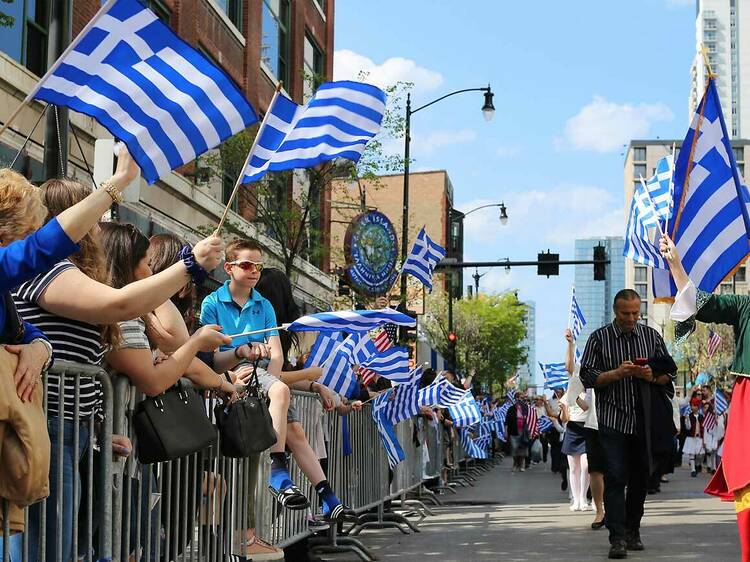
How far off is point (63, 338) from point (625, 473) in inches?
260

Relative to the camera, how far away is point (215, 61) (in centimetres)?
2667

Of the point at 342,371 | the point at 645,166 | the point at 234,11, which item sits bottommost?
the point at 342,371

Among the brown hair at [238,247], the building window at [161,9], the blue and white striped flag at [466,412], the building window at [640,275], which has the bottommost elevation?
the blue and white striped flag at [466,412]

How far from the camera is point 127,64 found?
6.94 meters

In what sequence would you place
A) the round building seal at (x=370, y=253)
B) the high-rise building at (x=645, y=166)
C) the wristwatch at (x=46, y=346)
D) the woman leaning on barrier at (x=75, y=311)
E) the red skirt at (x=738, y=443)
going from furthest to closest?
the high-rise building at (x=645, y=166) < the round building seal at (x=370, y=253) < the red skirt at (x=738, y=443) < the woman leaning on barrier at (x=75, y=311) < the wristwatch at (x=46, y=346)

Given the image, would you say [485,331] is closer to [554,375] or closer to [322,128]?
A: [554,375]

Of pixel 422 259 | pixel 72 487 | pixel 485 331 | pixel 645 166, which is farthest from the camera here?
pixel 645 166

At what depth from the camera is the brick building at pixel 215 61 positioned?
55.4ft

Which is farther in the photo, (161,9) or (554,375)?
(161,9)

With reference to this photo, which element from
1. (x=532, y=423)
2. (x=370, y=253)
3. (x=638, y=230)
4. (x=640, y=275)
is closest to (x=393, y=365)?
(x=638, y=230)

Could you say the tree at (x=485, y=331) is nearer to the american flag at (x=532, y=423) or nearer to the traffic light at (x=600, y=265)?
the traffic light at (x=600, y=265)

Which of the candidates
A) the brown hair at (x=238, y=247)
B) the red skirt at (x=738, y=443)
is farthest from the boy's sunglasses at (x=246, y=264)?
the red skirt at (x=738, y=443)

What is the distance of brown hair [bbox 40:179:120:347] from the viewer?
4906 mm

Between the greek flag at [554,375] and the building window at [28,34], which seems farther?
the greek flag at [554,375]
